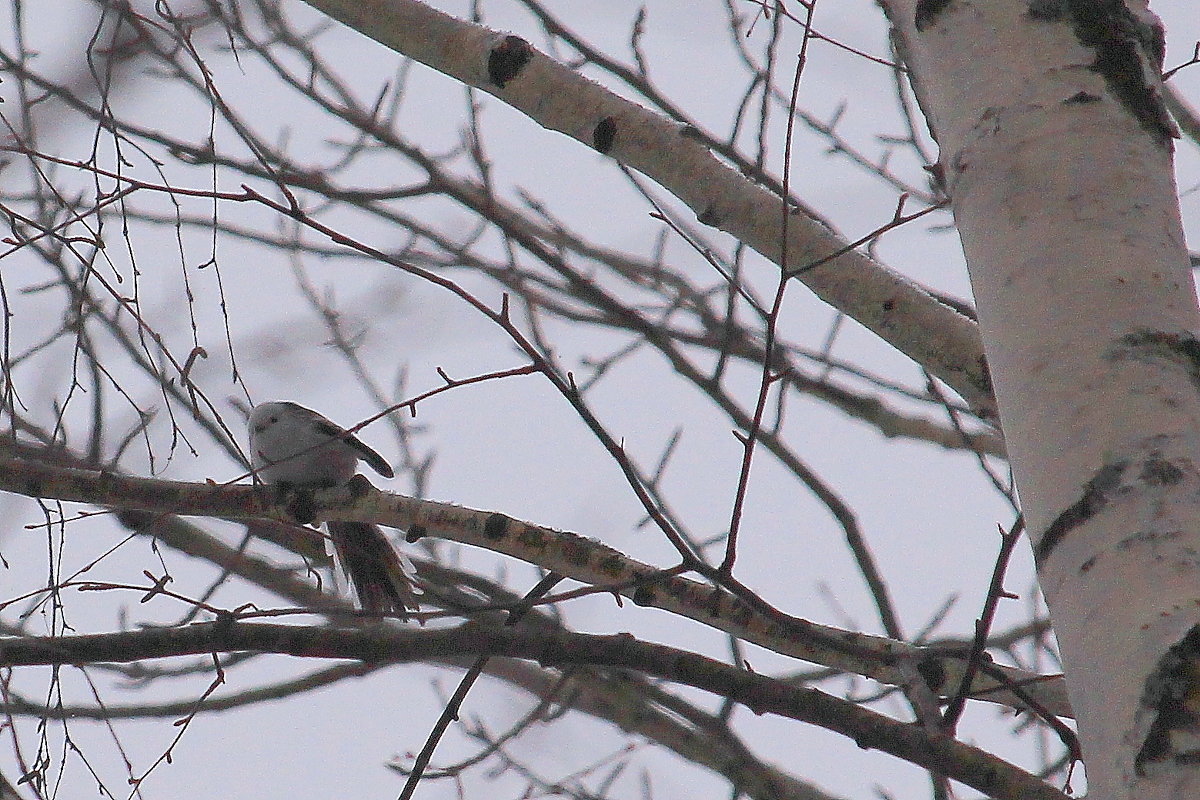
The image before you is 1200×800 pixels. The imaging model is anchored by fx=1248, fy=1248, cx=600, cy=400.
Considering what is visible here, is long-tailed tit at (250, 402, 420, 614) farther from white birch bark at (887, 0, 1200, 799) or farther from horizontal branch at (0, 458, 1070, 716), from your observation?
white birch bark at (887, 0, 1200, 799)

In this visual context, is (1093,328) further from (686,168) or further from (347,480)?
(347,480)

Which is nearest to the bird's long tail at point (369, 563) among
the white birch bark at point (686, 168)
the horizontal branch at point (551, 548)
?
the horizontal branch at point (551, 548)

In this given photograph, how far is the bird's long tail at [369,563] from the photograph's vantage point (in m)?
3.44

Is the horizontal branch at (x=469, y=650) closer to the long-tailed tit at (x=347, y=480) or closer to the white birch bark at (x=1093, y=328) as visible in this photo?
the white birch bark at (x=1093, y=328)

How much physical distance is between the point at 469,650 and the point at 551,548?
1.42 ft

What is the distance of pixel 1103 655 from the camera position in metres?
0.85

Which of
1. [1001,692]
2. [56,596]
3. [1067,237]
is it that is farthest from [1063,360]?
[56,596]

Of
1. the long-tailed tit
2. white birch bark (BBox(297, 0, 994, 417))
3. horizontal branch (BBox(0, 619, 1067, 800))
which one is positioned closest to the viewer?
horizontal branch (BBox(0, 619, 1067, 800))

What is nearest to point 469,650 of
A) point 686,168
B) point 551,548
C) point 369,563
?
point 551,548

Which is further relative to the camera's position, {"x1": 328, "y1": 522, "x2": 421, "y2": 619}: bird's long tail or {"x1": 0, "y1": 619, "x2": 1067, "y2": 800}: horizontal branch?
{"x1": 328, "y1": 522, "x2": 421, "y2": 619}: bird's long tail

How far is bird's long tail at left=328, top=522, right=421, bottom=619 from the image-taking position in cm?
344

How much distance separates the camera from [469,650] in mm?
1673

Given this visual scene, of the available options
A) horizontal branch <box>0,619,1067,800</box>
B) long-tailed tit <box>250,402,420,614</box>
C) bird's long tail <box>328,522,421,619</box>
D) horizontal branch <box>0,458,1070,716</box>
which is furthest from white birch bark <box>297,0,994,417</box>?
bird's long tail <box>328,522,421,619</box>

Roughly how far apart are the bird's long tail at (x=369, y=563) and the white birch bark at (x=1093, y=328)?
2430 millimetres
